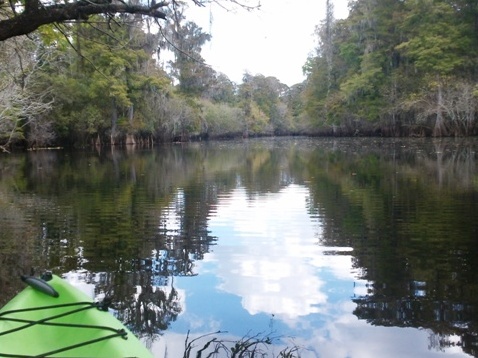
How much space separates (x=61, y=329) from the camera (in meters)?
2.68

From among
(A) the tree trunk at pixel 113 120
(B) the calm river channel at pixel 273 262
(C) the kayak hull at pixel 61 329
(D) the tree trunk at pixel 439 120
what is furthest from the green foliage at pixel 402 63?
(C) the kayak hull at pixel 61 329

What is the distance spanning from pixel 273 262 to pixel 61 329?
3.18 metres

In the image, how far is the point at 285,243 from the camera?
6414 millimetres

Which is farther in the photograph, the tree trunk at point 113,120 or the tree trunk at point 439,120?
the tree trunk at point 113,120

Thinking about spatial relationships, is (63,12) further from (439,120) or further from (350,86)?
(350,86)

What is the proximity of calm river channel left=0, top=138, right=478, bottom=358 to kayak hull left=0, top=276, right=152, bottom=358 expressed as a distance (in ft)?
2.78

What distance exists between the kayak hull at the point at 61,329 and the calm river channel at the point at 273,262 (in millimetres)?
848

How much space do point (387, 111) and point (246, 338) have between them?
38.3 meters

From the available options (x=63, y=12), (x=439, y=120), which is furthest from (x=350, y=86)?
(x=63, y=12)

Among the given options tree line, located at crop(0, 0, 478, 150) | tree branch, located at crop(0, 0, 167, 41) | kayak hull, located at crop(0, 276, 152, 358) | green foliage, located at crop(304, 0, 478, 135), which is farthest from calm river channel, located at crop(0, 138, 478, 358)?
green foliage, located at crop(304, 0, 478, 135)

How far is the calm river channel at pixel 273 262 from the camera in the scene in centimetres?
371

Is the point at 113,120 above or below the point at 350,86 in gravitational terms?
below

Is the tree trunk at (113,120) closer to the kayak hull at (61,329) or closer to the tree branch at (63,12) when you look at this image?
the tree branch at (63,12)

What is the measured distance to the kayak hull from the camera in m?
2.45
